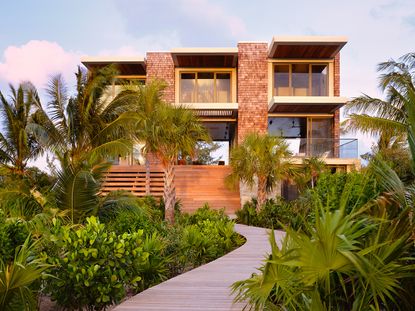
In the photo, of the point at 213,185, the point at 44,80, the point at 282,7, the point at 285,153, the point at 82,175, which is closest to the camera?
the point at 82,175

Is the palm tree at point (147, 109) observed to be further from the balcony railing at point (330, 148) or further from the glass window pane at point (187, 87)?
the balcony railing at point (330, 148)

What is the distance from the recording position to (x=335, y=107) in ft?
82.4

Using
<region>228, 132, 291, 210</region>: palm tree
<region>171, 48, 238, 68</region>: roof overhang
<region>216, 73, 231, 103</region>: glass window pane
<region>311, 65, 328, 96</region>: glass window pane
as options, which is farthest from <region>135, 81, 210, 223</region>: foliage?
<region>311, 65, 328, 96</region>: glass window pane

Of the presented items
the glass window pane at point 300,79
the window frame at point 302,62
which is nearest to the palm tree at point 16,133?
the window frame at point 302,62

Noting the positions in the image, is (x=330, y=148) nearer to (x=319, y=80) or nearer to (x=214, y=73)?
(x=319, y=80)

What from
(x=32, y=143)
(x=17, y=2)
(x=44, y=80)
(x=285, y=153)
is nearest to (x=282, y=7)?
(x=17, y=2)

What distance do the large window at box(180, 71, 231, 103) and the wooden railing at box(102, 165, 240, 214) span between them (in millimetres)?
4193

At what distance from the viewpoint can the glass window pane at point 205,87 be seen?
2639 cm

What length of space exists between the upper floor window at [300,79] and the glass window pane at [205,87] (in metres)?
3.74

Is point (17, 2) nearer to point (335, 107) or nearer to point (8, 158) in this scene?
point (8, 158)

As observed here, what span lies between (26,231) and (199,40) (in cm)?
2151

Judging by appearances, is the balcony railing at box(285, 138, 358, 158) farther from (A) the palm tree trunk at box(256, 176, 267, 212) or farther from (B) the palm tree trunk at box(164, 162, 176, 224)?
(B) the palm tree trunk at box(164, 162, 176, 224)

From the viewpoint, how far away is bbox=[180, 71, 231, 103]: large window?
86.6 feet

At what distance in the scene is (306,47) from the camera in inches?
960
